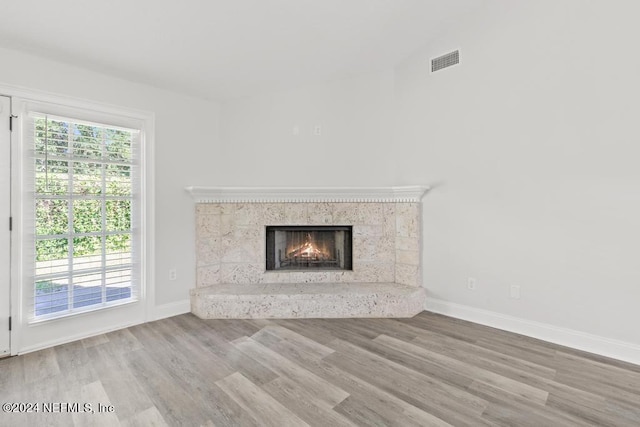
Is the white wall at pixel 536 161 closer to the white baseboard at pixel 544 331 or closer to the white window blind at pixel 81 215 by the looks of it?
the white baseboard at pixel 544 331

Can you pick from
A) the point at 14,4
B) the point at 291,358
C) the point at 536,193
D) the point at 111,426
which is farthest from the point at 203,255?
the point at 536,193

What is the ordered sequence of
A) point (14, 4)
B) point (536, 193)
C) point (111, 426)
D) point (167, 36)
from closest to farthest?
point (111, 426)
point (14, 4)
point (167, 36)
point (536, 193)

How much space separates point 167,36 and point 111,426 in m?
2.65

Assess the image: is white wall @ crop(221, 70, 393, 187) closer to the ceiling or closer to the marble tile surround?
the ceiling

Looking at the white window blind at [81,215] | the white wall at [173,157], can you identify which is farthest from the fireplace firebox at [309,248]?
the white window blind at [81,215]

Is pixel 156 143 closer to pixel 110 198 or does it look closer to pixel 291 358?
pixel 110 198

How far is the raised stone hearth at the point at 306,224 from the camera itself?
3.40m

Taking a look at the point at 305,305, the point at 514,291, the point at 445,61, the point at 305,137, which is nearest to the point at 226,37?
the point at 305,137

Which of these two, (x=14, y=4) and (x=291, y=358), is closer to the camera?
(x=14, y=4)

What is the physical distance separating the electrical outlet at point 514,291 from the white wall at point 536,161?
0.13ft

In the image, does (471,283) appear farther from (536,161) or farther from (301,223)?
(301,223)

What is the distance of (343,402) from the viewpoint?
1811 millimetres

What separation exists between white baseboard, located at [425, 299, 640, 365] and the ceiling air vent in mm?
2485

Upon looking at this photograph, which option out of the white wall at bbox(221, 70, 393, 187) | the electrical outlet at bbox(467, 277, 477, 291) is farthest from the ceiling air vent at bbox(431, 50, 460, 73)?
the electrical outlet at bbox(467, 277, 477, 291)
